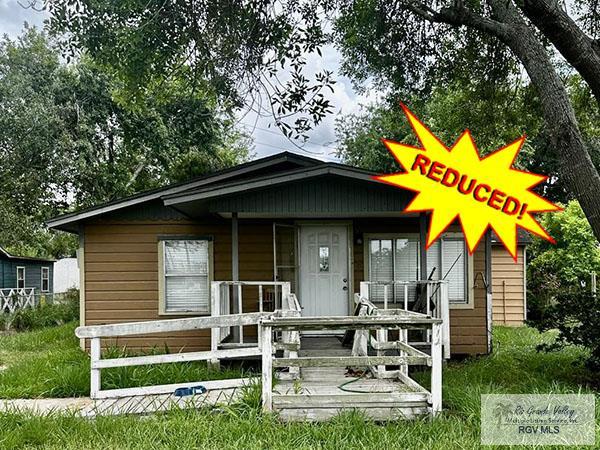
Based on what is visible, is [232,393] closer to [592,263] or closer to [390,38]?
[390,38]

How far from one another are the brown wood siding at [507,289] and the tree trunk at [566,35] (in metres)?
7.84

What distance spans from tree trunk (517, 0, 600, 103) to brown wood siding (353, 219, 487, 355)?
12.1ft

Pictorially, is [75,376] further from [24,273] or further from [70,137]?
[24,273]

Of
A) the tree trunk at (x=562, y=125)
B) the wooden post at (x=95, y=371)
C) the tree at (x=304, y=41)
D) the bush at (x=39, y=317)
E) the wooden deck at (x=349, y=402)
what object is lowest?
the bush at (x=39, y=317)

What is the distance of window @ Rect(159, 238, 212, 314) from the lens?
9.16m

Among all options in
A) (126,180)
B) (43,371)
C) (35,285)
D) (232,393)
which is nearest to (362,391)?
(232,393)

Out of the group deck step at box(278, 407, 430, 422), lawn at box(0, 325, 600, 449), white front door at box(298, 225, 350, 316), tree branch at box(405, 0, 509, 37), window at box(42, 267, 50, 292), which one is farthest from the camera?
window at box(42, 267, 50, 292)

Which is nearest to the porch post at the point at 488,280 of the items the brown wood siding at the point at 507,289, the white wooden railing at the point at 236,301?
the white wooden railing at the point at 236,301

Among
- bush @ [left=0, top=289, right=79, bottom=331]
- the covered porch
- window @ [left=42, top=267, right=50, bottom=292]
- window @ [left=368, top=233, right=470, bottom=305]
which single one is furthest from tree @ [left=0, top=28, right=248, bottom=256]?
the covered porch

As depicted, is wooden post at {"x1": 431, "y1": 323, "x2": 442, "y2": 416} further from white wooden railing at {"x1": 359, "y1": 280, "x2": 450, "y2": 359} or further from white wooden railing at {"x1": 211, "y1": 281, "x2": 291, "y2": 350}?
white wooden railing at {"x1": 211, "y1": 281, "x2": 291, "y2": 350}

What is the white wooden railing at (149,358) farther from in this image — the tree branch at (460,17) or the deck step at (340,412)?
the tree branch at (460,17)

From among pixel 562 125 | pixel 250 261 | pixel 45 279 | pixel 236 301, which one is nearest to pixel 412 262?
pixel 250 261

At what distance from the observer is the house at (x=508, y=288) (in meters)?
13.5

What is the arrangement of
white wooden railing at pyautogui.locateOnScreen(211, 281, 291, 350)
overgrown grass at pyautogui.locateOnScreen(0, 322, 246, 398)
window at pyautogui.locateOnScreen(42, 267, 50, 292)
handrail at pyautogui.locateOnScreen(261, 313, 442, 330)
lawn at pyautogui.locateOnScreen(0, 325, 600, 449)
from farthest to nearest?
window at pyautogui.locateOnScreen(42, 267, 50, 292)
white wooden railing at pyautogui.locateOnScreen(211, 281, 291, 350)
overgrown grass at pyautogui.locateOnScreen(0, 322, 246, 398)
handrail at pyautogui.locateOnScreen(261, 313, 442, 330)
lawn at pyautogui.locateOnScreen(0, 325, 600, 449)
